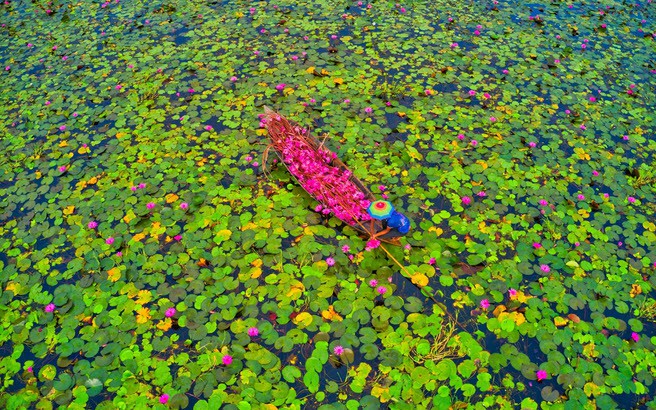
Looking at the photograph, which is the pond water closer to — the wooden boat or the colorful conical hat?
the wooden boat

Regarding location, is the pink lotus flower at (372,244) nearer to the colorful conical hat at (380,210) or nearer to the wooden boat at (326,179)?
the wooden boat at (326,179)

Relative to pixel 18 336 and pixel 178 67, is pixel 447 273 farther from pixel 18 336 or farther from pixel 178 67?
pixel 178 67

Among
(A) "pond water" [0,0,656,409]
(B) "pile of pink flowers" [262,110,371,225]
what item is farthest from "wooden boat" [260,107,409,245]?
(A) "pond water" [0,0,656,409]

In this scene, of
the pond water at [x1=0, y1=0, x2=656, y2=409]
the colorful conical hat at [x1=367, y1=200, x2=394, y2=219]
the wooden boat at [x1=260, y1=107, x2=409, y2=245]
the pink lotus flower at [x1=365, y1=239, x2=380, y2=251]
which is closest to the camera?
the pond water at [x1=0, y1=0, x2=656, y2=409]

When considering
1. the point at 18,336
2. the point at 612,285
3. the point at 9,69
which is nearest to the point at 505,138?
the point at 612,285

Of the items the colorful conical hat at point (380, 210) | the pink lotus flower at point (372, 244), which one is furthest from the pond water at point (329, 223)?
the colorful conical hat at point (380, 210)

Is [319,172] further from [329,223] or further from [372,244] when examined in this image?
[372,244]

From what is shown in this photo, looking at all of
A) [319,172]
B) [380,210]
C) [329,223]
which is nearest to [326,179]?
[319,172]
